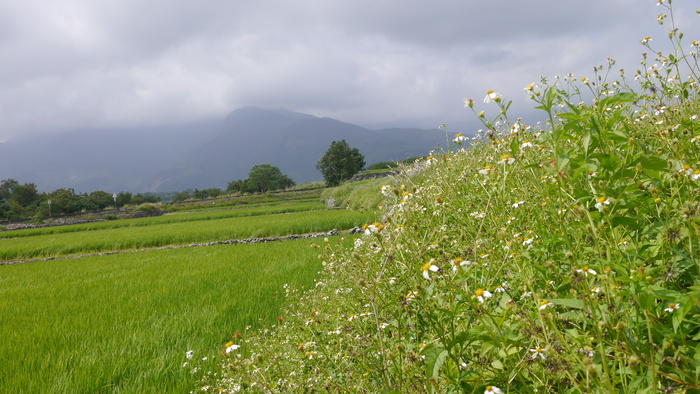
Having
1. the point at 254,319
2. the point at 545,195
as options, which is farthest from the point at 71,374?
the point at 545,195

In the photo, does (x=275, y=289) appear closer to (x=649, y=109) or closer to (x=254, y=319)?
(x=254, y=319)

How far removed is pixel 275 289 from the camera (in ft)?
21.5

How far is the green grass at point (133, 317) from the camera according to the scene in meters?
3.65

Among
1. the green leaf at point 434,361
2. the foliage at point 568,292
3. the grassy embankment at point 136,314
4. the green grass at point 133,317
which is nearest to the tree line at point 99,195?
the grassy embankment at point 136,314

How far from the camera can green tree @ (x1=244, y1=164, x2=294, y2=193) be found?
93500mm

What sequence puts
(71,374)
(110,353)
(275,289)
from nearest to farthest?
(71,374)
(110,353)
(275,289)

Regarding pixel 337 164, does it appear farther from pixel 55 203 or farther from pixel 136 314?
pixel 136 314

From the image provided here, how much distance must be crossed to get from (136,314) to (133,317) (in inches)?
7.6

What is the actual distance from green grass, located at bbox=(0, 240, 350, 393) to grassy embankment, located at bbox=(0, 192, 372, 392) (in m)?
0.02

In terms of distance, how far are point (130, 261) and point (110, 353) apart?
8.82m

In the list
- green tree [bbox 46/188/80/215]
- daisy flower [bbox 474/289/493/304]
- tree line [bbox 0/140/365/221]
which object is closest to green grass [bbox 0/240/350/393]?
daisy flower [bbox 474/289/493/304]

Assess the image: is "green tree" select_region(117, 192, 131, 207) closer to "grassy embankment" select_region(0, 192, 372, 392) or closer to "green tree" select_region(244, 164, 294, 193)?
"green tree" select_region(244, 164, 294, 193)

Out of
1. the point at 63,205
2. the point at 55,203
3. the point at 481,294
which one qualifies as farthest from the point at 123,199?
the point at 481,294

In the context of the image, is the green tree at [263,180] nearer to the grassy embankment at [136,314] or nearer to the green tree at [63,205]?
Result: the green tree at [63,205]
